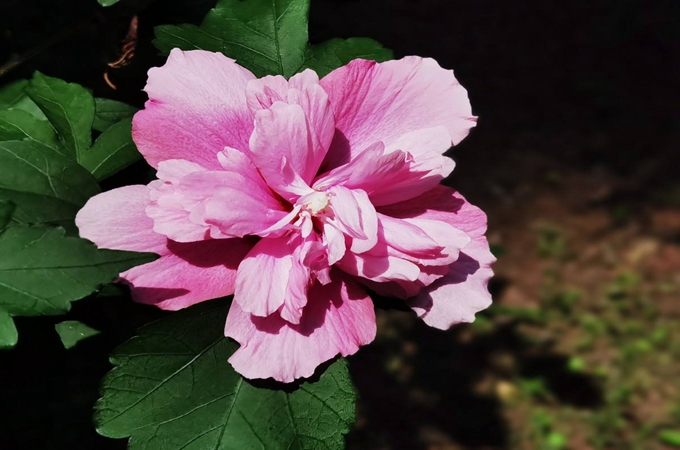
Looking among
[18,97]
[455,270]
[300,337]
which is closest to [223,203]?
[300,337]

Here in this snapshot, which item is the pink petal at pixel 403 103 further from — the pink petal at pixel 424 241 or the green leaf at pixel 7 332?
the green leaf at pixel 7 332

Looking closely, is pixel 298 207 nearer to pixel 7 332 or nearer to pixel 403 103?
pixel 403 103

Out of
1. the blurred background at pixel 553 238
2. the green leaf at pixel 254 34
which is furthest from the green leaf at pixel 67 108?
the blurred background at pixel 553 238

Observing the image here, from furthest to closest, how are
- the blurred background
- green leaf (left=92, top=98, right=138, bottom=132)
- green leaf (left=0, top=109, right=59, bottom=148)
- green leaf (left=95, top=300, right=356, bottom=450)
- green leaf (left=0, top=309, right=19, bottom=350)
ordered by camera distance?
the blurred background
green leaf (left=92, top=98, right=138, bottom=132)
green leaf (left=0, top=109, right=59, bottom=148)
green leaf (left=95, top=300, right=356, bottom=450)
green leaf (left=0, top=309, right=19, bottom=350)

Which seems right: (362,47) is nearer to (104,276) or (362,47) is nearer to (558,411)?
(104,276)

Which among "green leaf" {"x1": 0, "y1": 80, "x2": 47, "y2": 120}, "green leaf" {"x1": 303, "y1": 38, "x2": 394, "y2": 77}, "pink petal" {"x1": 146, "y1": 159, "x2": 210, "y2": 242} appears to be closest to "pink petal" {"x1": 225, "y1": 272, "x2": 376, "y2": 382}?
"pink petal" {"x1": 146, "y1": 159, "x2": 210, "y2": 242}

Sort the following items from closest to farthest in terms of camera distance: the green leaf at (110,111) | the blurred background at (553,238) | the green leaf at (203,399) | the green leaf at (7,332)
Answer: the green leaf at (7,332)
the green leaf at (203,399)
the green leaf at (110,111)
the blurred background at (553,238)

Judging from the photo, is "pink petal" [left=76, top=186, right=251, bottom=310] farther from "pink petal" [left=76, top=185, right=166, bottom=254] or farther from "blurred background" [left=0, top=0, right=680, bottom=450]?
"blurred background" [left=0, top=0, right=680, bottom=450]
